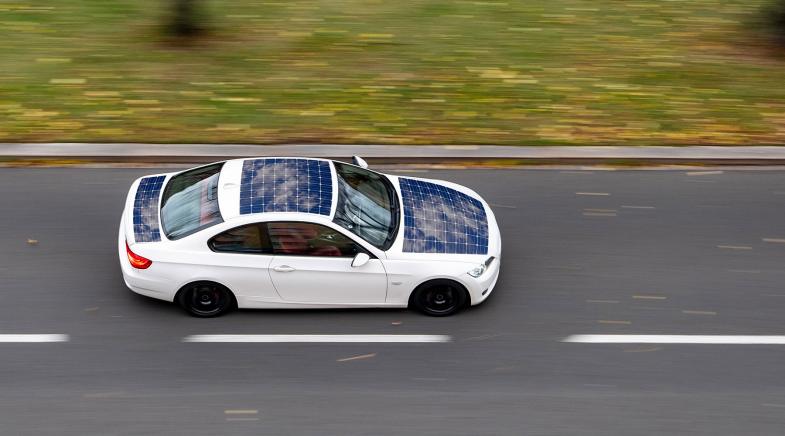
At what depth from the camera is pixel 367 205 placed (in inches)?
386

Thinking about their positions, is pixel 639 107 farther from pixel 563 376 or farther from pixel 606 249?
pixel 563 376

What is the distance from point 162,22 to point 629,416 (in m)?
10.6

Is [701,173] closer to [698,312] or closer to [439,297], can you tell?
[698,312]

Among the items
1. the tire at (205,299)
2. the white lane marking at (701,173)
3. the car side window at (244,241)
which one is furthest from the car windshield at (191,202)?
the white lane marking at (701,173)

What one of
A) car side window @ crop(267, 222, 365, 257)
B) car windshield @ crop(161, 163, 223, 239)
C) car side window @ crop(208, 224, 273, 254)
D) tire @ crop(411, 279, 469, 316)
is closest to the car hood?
tire @ crop(411, 279, 469, 316)

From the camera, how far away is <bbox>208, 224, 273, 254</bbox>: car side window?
30.2ft

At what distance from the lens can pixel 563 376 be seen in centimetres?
892

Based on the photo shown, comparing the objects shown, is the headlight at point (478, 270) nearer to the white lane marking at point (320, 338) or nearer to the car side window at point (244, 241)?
the white lane marking at point (320, 338)

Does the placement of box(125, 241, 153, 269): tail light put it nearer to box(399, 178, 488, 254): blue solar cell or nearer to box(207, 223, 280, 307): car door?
box(207, 223, 280, 307): car door

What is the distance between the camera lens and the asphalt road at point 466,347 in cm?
838

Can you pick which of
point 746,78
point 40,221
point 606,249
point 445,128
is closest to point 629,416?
point 606,249

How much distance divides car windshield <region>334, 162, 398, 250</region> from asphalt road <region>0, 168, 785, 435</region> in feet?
2.71

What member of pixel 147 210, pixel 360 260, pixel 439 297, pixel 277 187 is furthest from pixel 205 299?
pixel 439 297

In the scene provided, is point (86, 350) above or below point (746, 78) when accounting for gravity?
below
